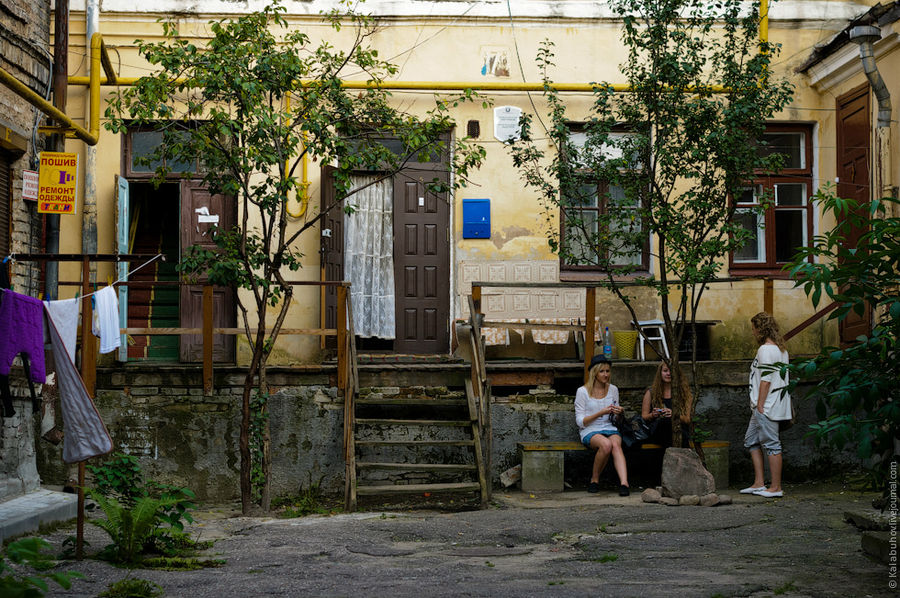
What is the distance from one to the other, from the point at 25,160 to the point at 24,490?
296cm

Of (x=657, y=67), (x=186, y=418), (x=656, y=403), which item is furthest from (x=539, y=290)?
(x=186, y=418)

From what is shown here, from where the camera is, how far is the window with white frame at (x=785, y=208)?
A: 40.1ft

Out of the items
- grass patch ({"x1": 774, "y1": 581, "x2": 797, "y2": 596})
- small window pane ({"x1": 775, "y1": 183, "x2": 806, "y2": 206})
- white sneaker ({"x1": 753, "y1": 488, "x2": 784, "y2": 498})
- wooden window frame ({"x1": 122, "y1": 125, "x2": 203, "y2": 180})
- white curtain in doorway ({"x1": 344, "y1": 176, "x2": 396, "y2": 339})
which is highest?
wooden window frame ({"x1": 122, "y1": 125, "x2": 203, "y2": 180})

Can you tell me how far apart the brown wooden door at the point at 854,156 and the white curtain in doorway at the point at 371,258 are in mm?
5132

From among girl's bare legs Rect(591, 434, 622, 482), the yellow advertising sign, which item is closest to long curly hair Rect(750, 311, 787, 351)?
girl's bare legs Rect(591, 434, 622, 482)

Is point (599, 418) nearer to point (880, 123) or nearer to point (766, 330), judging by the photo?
point (766, 330)

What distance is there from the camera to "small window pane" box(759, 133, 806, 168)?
1229 cm

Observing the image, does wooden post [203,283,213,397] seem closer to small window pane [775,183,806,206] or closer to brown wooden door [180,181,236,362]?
brown wooden door [180,181,236,362]

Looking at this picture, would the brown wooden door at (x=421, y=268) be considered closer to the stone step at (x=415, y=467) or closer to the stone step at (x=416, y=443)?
the stone step at (x=416, y=443)

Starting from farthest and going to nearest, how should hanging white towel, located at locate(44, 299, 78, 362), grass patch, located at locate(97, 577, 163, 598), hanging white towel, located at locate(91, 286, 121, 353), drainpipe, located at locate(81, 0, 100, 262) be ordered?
1. drainpipe, located at locate(81, 0, 100, 262)
2. hanging white towel, located at locate(91, 286, 121, 353)
3. hanging white towel, located at locate(44, 299, 78, 362)
4. grass patch, located at locate(97, 577, 163, 598)

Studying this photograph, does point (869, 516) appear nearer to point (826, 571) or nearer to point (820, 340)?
point (826, 571)

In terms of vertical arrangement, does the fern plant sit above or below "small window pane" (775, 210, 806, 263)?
below

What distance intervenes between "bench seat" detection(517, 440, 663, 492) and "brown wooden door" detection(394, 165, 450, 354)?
2.44m

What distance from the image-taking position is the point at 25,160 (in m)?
9.08
